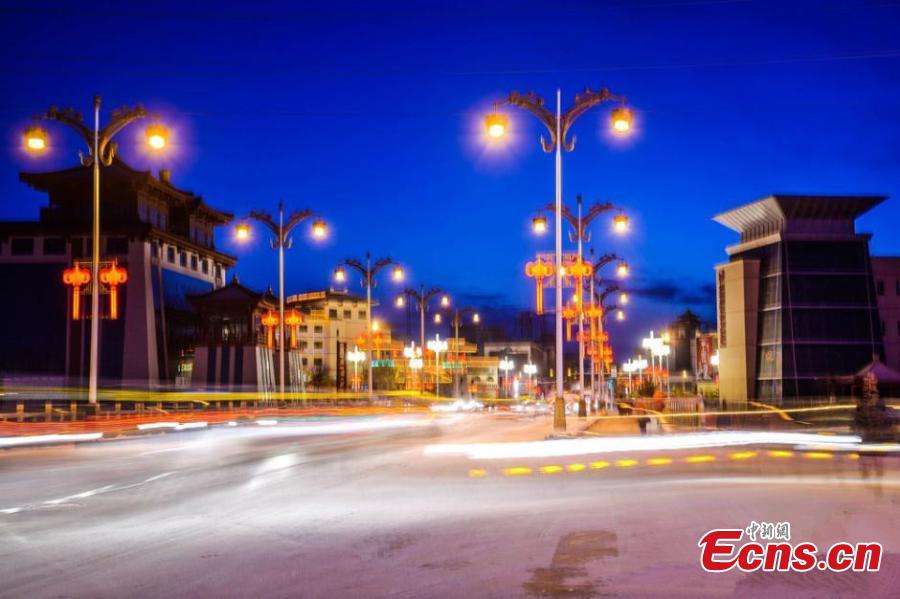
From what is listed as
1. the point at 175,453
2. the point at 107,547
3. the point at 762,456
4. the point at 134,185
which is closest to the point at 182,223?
the point at 134,185

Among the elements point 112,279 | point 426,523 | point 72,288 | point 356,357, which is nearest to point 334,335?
point 356,357

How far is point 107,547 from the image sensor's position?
9141 millimetres

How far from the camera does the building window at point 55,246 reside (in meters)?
61.9

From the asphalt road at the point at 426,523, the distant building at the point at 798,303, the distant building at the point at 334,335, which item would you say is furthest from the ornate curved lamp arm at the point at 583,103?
the distant building at the point at 334,335

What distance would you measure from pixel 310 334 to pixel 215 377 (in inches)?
1899

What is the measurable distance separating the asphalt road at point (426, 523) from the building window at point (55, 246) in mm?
45720

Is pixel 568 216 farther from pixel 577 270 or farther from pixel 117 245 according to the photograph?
pixel 117 245

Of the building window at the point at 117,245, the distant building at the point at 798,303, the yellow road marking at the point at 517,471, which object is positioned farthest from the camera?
the building window at the point at 117,245

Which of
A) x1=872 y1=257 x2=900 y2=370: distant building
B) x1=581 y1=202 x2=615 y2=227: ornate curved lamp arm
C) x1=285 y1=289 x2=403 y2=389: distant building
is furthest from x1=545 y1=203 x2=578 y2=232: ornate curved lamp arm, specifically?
x1=285 y1=289 x2=403 y2=389: distant building

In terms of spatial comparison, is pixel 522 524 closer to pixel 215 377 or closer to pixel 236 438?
pixel 236 438

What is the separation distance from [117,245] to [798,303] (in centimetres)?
4706

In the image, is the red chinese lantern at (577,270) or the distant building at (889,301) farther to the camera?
the distant building at (889,301)

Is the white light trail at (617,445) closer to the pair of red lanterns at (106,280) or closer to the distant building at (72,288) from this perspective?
the pair of red lanterns at (106,280)

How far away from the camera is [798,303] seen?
62500mm
